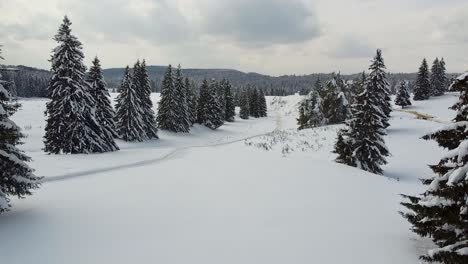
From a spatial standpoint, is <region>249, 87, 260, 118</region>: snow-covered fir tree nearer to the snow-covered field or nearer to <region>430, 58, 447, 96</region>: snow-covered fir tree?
<region>430, 58, 447, 96</region>: snow-covered fir tree

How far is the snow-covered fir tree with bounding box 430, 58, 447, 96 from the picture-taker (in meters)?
82.1

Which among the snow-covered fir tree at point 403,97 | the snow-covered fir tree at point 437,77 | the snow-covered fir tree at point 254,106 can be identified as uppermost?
the snow-covered fir tree at point 437,77

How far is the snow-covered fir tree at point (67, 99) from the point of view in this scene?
1123 inches

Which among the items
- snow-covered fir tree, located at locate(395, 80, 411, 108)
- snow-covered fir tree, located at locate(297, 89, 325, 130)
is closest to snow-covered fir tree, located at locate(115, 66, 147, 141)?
snow-covered fir tree, located at locate(297, 89, 325, 130)

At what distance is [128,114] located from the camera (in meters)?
46.8

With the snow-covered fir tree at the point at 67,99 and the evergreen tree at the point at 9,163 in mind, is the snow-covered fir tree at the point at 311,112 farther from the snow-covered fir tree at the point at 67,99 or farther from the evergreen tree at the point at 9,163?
the evergreen tree at the point at 9,163

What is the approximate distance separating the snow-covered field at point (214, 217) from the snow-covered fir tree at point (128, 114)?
100ft

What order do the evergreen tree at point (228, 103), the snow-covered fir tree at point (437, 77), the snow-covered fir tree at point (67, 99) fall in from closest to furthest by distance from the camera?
the snow-covered fir tree at point (67, 99) < the snow-covered fir tree at point (437, 77) < the evergreen tree at point (228, 103)

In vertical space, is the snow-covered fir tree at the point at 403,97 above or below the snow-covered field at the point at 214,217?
above

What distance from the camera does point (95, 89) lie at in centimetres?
3747

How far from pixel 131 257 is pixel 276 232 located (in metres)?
3.13

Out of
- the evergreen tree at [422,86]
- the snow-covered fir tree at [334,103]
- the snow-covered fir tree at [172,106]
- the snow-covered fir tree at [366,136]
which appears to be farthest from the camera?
the evergreen tree at [422,86]

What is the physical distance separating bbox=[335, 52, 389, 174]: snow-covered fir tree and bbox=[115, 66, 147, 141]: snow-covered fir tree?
30.6 metres

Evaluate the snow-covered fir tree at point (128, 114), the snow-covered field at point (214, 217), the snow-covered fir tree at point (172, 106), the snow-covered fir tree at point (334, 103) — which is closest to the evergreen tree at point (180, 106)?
the snow-covered fir tree at point (172, 106)
